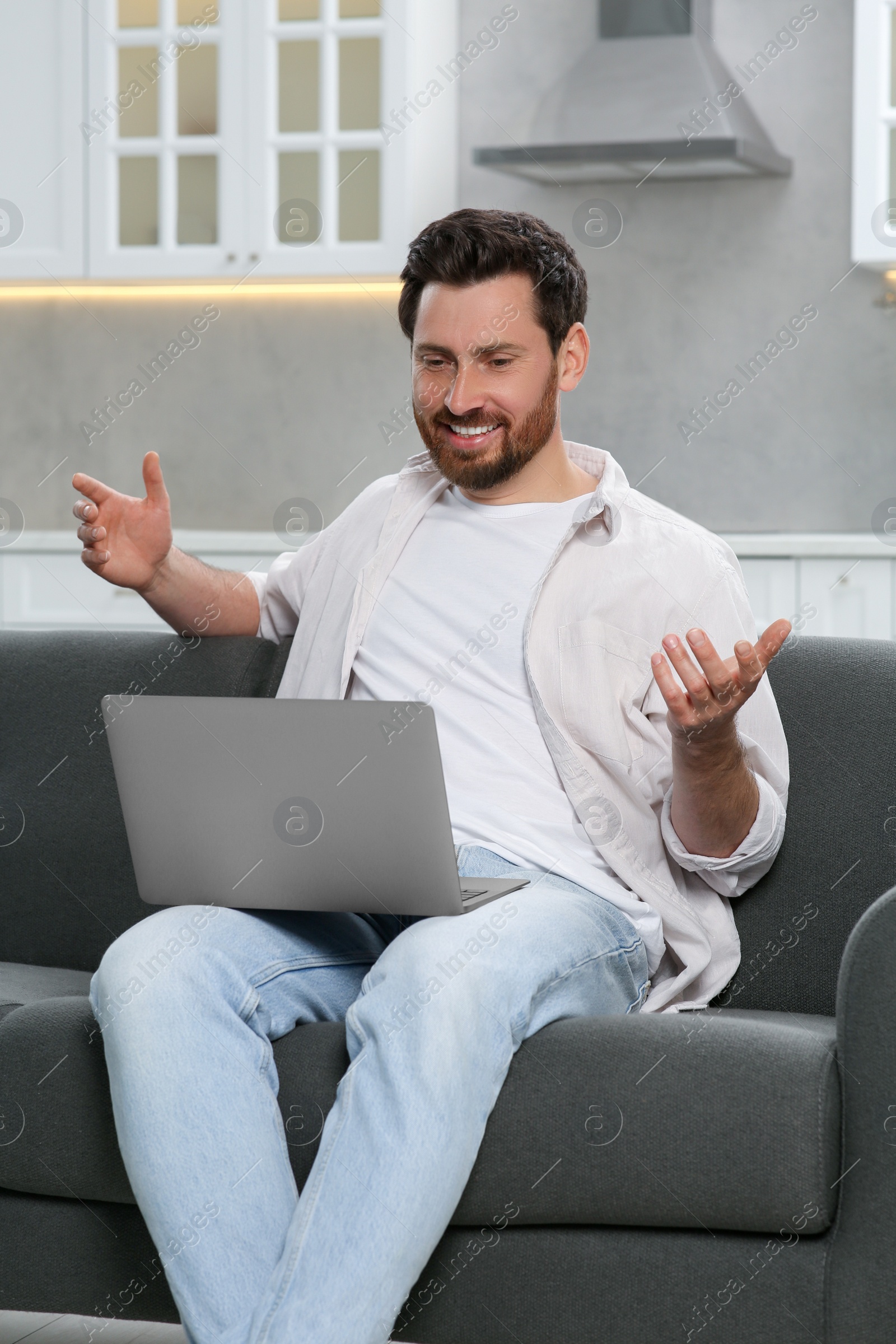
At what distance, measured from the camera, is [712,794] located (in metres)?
1.51

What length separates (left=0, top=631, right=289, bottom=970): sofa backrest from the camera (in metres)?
1.90

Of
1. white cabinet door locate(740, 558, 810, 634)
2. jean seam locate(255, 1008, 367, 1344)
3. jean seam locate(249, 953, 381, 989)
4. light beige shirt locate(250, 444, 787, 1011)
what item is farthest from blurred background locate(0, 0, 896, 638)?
jean seam locate(255, 1008, 367, 1344)

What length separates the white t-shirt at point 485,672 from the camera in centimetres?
161

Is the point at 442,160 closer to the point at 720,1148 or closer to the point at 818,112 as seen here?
the point at 818,112

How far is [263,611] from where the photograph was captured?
2006 millimetres

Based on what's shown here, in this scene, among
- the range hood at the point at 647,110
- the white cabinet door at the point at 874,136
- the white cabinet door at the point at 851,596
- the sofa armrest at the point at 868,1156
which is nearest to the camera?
the sofa armrest at the point at 868,1156

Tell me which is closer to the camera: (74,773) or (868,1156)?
(868,1156)

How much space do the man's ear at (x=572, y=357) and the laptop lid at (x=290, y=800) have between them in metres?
0.71

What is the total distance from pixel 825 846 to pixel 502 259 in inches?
30.9

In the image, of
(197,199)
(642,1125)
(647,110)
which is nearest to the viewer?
(642,1125)

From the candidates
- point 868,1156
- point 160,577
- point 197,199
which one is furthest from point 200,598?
point 197,199

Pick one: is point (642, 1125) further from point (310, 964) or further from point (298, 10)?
point (298, 10)

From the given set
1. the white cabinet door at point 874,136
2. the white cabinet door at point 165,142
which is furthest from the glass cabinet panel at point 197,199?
the white cabinet door at point 874,136

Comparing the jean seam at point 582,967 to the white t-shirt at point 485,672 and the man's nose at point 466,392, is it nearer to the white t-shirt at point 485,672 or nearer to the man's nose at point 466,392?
the white t-shirt at point 485,672
